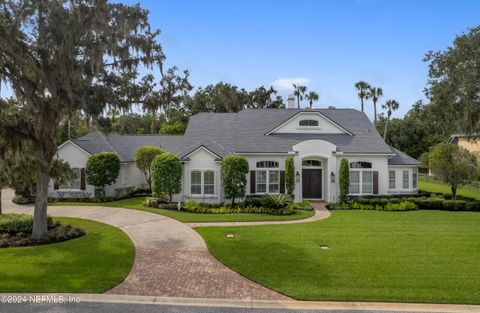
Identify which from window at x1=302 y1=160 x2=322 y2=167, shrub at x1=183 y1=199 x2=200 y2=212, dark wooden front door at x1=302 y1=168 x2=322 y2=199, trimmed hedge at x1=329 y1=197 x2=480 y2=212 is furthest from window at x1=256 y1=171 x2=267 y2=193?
shrub at x1=183 y1=199 x2=200 y2=212

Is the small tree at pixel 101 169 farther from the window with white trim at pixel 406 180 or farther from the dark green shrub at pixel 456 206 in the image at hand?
the dark green shrub at pixel 456 206

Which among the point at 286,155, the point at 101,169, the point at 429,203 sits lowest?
the point at 429,203

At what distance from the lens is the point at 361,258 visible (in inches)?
430

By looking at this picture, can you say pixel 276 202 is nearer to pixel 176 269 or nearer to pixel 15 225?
pixel 176 269

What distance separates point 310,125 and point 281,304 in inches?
741

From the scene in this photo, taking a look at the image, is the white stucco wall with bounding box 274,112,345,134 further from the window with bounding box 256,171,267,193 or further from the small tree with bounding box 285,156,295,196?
the window with bounding box 256,171,267,193

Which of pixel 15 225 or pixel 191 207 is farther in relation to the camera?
pixel 191 207

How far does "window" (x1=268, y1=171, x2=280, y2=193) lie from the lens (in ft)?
76.3

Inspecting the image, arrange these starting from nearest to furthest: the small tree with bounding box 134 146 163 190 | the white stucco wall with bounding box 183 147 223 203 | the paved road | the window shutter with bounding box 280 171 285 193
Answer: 1. the paved road
2. the white stucco wall with bounding box 183 147 223 203
3. the window shutter with bounding box 280 171 285 193
4. the small tree with bounding box 134 146 163 190

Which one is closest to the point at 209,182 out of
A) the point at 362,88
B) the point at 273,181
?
the point at 273,181

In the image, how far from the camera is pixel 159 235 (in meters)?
13.9

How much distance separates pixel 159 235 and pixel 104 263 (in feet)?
11.7

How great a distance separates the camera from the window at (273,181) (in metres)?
23.2

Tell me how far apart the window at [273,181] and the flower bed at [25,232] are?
40.6ft
